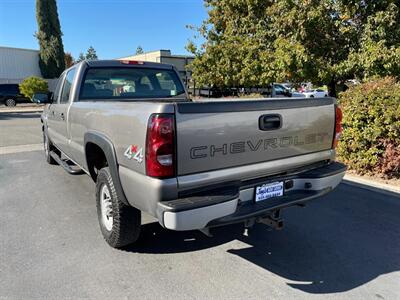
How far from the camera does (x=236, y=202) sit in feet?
9.02

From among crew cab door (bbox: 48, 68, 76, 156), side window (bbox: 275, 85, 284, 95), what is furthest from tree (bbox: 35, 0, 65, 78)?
crew cab door (bbox: 48, 68, 76, 156)

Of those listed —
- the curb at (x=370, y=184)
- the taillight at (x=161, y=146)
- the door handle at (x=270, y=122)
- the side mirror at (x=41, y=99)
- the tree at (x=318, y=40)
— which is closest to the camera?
the taillight at (x=161, y=146)

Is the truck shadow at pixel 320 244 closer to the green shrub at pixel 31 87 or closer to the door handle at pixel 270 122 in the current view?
the door handle at pixel 270 122

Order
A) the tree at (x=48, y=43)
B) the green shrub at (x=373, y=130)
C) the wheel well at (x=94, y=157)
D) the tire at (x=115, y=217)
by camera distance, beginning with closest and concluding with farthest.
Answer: the tire at (x=115, y=217) < the wheel well at (x=94, y=157) < the green shrub at (x=373, y=130) < the tree at (x=48, y=43)

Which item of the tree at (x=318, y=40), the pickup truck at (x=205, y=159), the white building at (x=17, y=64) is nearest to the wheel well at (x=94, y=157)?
the pickup truck at (x=205, y=159)

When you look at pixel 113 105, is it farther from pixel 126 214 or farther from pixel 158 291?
pixel 158 291

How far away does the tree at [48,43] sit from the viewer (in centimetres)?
3894

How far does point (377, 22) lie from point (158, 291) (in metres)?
10.3

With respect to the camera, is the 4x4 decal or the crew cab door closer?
the 4x4 decal

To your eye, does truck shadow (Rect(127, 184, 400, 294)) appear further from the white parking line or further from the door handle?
the white parking line

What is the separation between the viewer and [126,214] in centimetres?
329

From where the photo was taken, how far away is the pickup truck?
101 inches

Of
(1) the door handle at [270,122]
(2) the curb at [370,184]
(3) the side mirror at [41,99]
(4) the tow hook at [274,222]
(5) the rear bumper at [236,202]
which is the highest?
(3) the side mirror at [41,99]

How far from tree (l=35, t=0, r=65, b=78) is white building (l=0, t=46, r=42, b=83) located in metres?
0.94
